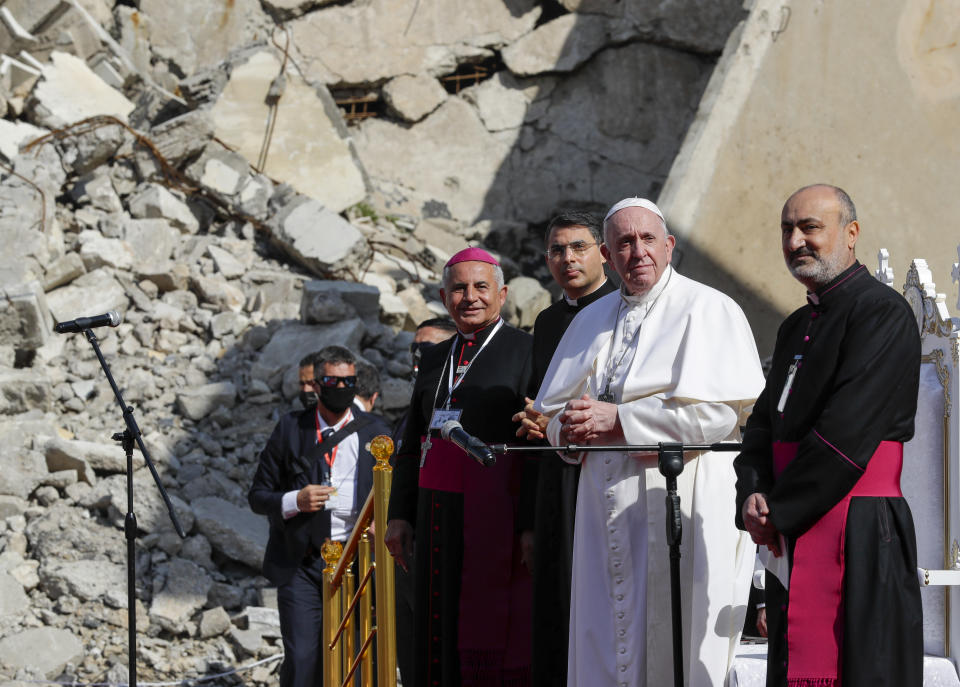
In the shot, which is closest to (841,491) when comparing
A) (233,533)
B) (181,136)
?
(233,533)

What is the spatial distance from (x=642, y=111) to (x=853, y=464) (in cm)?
1226

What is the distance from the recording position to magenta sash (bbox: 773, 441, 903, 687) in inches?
115

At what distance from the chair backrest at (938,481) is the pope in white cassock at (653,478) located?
667 mm

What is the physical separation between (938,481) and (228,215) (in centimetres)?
926

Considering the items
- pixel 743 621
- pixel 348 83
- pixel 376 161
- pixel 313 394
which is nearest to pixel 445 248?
pixel 376 161

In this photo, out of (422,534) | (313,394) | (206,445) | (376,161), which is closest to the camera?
(422,534)

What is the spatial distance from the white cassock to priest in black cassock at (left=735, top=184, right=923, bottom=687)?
0.33 m

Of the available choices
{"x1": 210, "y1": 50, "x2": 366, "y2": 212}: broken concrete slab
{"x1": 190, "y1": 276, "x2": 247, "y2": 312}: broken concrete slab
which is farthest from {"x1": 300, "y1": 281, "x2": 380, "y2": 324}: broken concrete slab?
{"x1": 210, "y1": 50, "x2": 366, "y2": 212}: broken concrete slab

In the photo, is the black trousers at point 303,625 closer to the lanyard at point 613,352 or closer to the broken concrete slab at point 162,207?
the lanyard at point 613,352

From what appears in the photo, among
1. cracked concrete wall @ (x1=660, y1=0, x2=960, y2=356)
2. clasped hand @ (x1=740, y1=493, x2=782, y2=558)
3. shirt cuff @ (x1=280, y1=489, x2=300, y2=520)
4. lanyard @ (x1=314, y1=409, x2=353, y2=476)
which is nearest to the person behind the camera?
clasped hand @ (x1=740, y1=493, x2=782, y2=558)

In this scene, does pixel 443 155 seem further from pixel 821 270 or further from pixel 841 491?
pixel 841 491

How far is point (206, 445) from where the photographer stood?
28.9 ft

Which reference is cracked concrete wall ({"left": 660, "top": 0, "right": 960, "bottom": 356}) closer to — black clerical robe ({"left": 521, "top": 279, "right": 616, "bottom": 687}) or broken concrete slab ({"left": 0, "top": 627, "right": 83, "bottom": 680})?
black clerical robe ({"left": 521, "top": 279, "right": 616, "bottom": 687})

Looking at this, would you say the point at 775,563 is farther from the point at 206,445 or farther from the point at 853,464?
the point at 206,445
